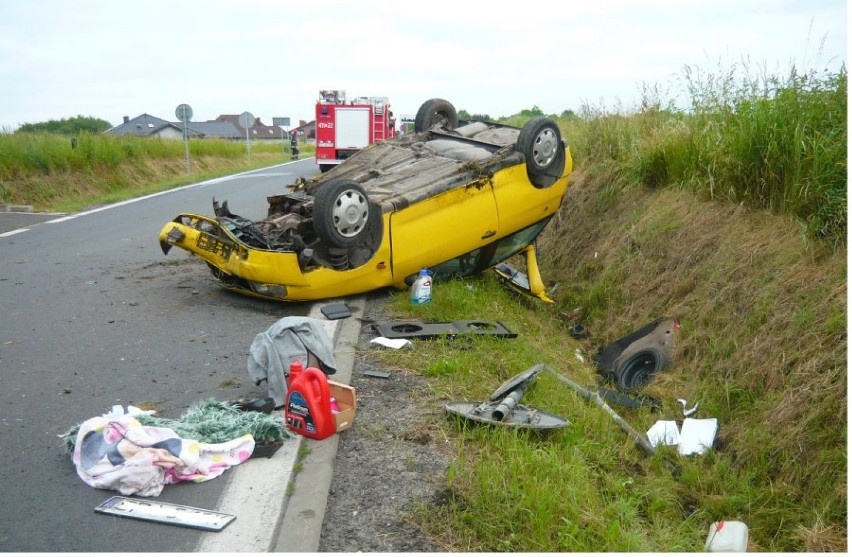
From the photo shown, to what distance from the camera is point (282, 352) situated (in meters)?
4.31

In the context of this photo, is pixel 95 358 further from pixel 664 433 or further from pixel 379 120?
pixel 379 120

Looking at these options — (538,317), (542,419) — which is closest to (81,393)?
(542,419)

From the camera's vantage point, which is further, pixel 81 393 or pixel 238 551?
pixel 81 393

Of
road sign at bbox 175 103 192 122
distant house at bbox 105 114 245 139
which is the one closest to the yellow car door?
road sign at bbox 175 103 192 122

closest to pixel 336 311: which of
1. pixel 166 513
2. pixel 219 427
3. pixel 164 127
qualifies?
pixel 219 427

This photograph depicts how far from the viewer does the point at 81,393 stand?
446 centimetres

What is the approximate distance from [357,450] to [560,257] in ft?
19.3

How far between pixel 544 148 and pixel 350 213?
7.30ft

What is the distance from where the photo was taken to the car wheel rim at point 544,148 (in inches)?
286

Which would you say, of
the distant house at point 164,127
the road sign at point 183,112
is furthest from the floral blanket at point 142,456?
the distant house at point 164,127

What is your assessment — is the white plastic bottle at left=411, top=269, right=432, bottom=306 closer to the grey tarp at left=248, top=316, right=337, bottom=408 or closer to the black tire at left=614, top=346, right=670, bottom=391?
the black tire at left=614, top=346, right=670, bottom=391

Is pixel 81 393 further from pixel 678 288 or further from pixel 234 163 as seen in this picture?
pixel 234 163

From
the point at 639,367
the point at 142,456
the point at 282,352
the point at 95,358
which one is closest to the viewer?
the point at 142,456

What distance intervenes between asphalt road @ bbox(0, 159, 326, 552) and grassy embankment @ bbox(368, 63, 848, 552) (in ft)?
3.70
